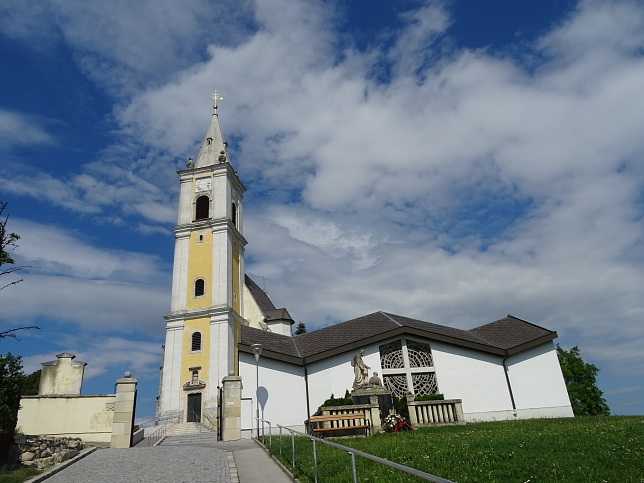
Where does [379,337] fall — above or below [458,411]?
above

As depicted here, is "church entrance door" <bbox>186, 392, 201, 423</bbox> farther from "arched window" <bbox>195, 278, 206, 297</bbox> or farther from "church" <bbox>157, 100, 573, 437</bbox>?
"arched window" <bbox>195, 278, 206, 297</bbox>

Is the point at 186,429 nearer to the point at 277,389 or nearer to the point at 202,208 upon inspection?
the point at 277,389

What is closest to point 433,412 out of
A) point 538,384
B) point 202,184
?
point 538,384

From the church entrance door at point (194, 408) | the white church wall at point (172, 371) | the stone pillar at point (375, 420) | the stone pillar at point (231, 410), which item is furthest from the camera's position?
the white church wall at point (172, 371)

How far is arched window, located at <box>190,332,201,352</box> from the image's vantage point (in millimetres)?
31359

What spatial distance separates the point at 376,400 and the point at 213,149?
101 feet

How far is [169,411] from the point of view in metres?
29.4

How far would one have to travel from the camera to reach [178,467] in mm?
10586

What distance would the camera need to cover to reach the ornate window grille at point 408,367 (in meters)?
24.3

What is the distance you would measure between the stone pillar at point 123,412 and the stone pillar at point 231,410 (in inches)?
137

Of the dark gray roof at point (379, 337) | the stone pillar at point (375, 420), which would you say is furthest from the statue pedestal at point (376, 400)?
the dark gray roof at point (379, 337)

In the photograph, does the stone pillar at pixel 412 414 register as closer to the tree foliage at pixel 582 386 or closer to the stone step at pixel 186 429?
the stone step at pixel 186 429

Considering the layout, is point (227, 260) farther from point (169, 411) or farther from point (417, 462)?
point (417, 462)

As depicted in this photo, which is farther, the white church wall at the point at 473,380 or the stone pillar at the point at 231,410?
the white church wall at the point at 473,380
